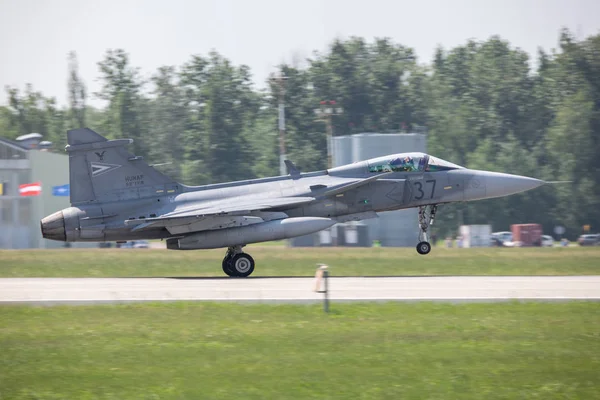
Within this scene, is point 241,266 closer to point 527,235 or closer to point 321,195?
point 321,195

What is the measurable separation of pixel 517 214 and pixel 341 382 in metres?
67.2

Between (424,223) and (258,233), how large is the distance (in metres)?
5.08

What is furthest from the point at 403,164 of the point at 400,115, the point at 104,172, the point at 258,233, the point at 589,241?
the point at 400,115

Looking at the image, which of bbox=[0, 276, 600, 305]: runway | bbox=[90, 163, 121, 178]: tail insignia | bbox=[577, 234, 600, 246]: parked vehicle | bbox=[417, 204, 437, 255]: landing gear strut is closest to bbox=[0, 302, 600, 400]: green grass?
bbox=[0, 276, 600, 305]: runway

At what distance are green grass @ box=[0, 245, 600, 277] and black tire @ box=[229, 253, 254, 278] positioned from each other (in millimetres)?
1832

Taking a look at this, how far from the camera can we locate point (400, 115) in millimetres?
85000

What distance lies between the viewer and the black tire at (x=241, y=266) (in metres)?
24.1

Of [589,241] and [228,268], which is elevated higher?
[589,241]

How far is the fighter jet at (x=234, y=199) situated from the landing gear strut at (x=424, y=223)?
1.2 inches

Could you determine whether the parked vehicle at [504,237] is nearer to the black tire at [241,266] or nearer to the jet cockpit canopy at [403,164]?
the jet cockpit canopy at [403,164]

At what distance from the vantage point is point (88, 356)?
12484mm

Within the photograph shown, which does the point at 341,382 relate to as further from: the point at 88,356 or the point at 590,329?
the point at 590,329

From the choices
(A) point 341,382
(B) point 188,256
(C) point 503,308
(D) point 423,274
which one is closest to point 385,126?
(B) point 188,256

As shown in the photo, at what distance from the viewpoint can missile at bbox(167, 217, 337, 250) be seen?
75.5 ft
